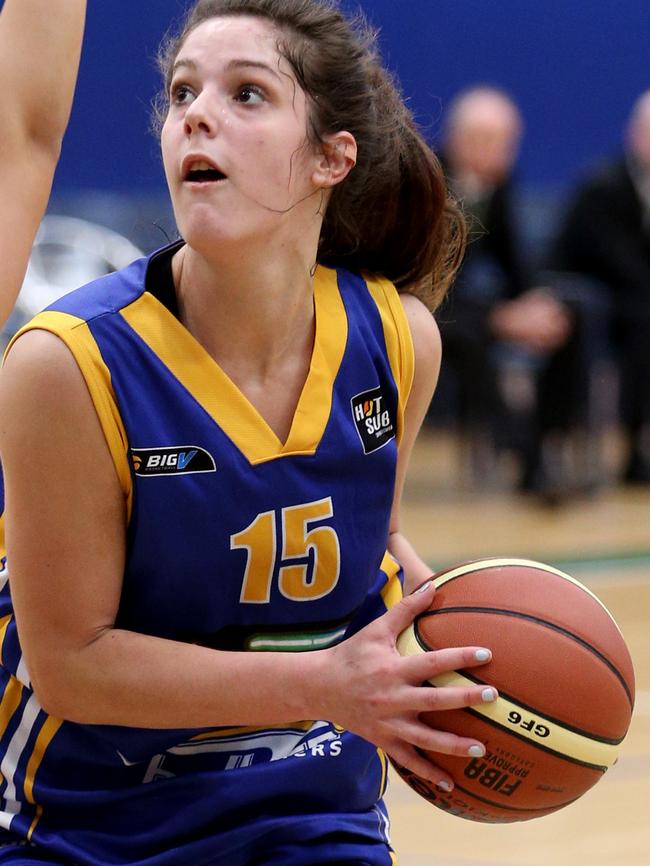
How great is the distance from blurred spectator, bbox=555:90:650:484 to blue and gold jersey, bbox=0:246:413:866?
5.95m

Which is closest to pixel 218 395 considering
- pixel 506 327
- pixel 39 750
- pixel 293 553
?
pixel 293 553

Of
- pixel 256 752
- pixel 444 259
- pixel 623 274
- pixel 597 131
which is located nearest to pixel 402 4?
pixel 597 131

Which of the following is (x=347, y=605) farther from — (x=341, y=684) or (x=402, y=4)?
(x=402, y=4)

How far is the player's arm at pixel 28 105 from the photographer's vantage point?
73.3 inches

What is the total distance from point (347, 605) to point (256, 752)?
0.24 m

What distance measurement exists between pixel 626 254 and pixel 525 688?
631 centimetres

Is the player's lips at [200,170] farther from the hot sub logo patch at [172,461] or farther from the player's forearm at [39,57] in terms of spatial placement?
the hot sub logo patch at [172,461]

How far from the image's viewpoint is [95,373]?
6.14ft

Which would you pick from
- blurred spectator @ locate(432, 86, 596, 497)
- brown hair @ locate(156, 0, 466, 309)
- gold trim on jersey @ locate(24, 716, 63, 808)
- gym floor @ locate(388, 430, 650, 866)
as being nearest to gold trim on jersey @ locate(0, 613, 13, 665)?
gold trim on jersey @ locate(24, 716, 63, 808)

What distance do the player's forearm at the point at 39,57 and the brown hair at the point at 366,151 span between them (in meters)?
0.24

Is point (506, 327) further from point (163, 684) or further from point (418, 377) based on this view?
point (163, 684)

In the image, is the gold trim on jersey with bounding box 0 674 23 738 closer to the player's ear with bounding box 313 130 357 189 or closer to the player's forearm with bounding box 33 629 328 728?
the player's forearm with bounding box 33 629 328 728

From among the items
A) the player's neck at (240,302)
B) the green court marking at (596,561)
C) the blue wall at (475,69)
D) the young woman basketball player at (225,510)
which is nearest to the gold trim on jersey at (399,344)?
the young woman basketball player at (225,510)

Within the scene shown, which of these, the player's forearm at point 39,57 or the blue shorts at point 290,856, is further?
the blue shorts at point 290,856
